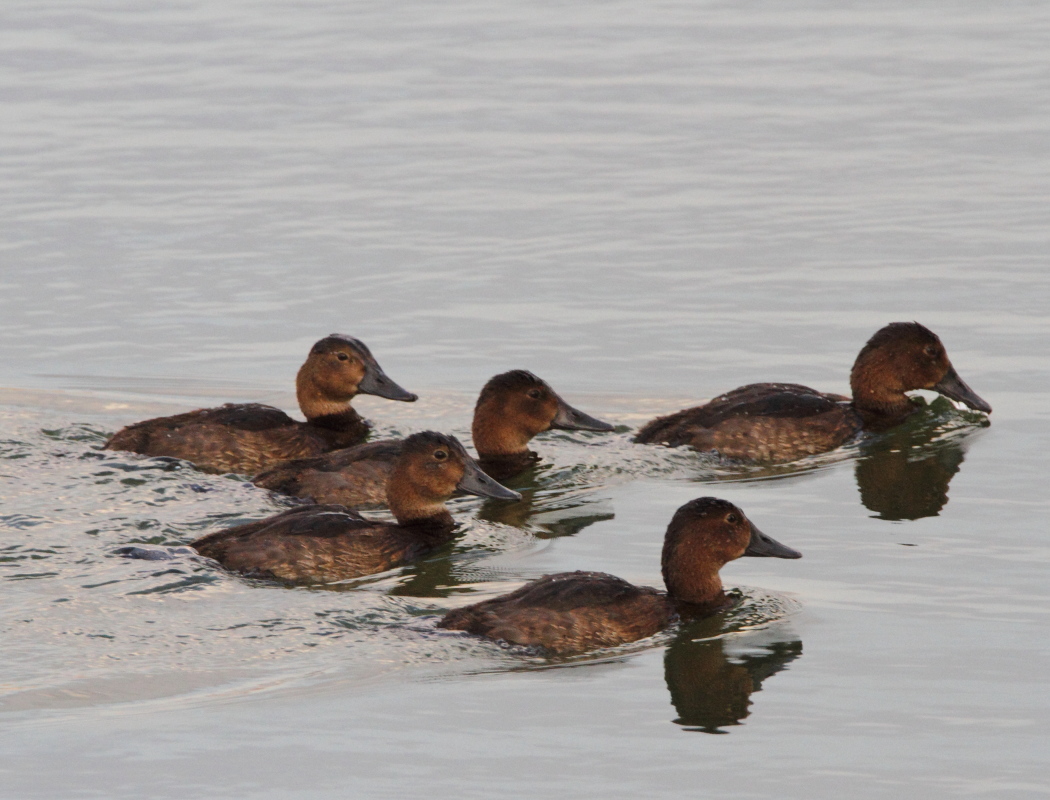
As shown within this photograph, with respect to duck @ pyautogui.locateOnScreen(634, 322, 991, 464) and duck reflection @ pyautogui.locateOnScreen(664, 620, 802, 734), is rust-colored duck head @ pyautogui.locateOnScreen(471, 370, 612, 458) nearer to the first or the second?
duck @ pyautogui.locateOnScreen(634, 322, 991, 464)

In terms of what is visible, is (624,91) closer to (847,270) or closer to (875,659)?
(847,270)

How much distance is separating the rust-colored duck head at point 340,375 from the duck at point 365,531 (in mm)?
2158

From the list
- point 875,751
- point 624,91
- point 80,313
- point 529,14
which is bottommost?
point 875,751

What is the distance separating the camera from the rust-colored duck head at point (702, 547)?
966 cm

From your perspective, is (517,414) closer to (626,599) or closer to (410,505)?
(410,505)

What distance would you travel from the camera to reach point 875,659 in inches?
347

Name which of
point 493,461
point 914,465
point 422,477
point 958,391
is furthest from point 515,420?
point 958,391

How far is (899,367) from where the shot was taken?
44.6ft

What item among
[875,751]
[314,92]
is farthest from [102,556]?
[314,92]

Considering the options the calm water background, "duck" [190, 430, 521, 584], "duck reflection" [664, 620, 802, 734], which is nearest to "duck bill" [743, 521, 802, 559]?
the calm water background

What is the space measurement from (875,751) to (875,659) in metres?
1.11

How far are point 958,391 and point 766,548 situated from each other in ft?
13.1

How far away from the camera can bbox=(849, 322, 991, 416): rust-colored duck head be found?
13523mm

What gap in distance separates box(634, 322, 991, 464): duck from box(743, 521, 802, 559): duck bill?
2.70 m
